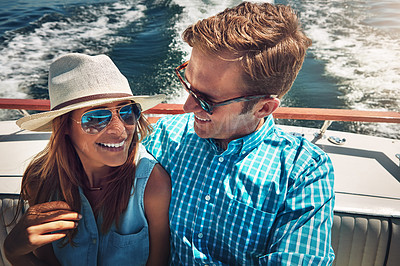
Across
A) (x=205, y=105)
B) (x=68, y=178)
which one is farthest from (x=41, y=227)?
(x=205, y=105)

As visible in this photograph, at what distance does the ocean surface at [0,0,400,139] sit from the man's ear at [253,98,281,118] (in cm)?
365

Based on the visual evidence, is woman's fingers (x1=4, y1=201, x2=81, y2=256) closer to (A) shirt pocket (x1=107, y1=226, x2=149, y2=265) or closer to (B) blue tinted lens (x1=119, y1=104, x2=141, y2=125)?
(A) shirt pocket (x1=107, y1=226, x2=149, y2=265)

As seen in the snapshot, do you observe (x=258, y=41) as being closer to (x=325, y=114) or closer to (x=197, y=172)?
(x=197, y=172)

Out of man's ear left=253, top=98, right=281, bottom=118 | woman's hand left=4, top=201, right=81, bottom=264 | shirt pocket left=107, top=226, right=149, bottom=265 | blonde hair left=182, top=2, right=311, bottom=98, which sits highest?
blonde hair left=182, top=2, right=311, bottom=98

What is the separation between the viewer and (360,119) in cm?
195

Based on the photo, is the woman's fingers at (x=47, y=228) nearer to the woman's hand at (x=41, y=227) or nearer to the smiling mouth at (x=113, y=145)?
the woman's hand at (x=41, y=227)

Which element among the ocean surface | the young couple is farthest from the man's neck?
the ocean surface

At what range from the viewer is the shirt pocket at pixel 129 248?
1312mm

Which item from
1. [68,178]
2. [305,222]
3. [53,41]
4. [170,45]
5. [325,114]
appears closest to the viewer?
[305,222]

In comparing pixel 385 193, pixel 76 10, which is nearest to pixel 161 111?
A: pixel 385 193

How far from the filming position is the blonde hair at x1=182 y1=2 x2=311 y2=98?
1.18 m

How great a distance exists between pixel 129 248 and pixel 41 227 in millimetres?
343

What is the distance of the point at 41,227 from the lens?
1.19 metres

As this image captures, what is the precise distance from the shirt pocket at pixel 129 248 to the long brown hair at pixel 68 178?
0.07 m
